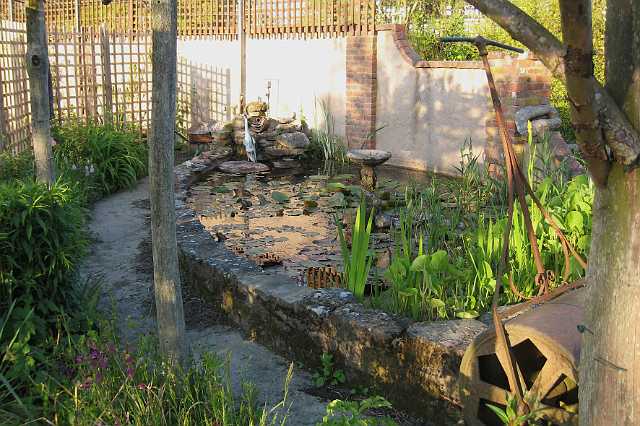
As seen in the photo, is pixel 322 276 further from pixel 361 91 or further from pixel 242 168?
pixel 361 91

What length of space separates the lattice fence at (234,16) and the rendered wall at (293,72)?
205 mm

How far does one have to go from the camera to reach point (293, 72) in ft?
41.0

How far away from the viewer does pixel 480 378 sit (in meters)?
2.97

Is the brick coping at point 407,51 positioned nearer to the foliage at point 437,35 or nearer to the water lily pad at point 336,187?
the foliage at point 437,35

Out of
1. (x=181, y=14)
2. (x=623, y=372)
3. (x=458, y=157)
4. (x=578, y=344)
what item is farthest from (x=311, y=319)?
(x=181, y=14)

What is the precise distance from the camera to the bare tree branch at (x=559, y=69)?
1677mm

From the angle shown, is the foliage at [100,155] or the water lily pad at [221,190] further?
the water lily pad at [221,190]

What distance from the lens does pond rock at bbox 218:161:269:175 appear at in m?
10.4

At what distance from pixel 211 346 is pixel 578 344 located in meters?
2.36

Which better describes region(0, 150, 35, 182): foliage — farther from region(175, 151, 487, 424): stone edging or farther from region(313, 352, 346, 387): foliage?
region(313, 352, 346, 387): foliage

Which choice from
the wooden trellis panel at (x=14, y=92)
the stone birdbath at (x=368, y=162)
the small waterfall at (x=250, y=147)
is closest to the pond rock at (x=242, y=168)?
the small waterfall at (x=250, y=147)

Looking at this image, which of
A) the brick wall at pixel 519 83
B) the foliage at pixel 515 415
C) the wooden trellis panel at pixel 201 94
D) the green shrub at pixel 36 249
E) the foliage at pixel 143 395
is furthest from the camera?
the wooden trellis panel at pixel 201 94

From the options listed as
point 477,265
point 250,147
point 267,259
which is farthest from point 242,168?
point 477,265

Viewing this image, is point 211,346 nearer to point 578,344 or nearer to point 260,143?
point 578,344
